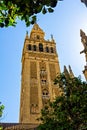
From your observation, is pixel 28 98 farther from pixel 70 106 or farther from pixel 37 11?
pixel 37 11

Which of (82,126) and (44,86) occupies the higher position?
(44,86)

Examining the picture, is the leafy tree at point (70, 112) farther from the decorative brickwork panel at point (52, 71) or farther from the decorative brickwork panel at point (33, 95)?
the decorative brickwork panel at point (52, 71)

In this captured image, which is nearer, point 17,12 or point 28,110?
point 17,12

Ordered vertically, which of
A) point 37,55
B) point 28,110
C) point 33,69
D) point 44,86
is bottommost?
point 28,110

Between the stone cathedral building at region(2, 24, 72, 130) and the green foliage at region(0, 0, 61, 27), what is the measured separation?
1432 inches

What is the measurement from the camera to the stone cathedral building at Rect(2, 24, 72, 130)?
157 feet

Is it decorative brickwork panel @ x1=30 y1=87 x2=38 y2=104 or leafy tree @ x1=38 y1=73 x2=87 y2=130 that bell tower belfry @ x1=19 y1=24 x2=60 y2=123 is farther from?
leafy tree @ x1=38 y1=73 x2=87 y2=130

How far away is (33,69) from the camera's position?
5716 centimetres

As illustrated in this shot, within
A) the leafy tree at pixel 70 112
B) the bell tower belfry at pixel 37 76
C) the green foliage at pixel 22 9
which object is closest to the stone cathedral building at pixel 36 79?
the bell tower belfry at pixel 37 76

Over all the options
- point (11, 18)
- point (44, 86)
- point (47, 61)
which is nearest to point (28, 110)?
point (44, 86)

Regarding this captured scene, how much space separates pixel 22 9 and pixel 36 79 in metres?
50.6

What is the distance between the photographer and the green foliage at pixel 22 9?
4703 millimetres

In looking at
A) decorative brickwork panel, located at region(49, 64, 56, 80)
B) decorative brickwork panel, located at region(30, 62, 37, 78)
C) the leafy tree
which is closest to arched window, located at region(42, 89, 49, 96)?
decorative brickwork panel, located at region(49, 64, 56, 80)

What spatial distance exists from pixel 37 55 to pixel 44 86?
1018 cm
